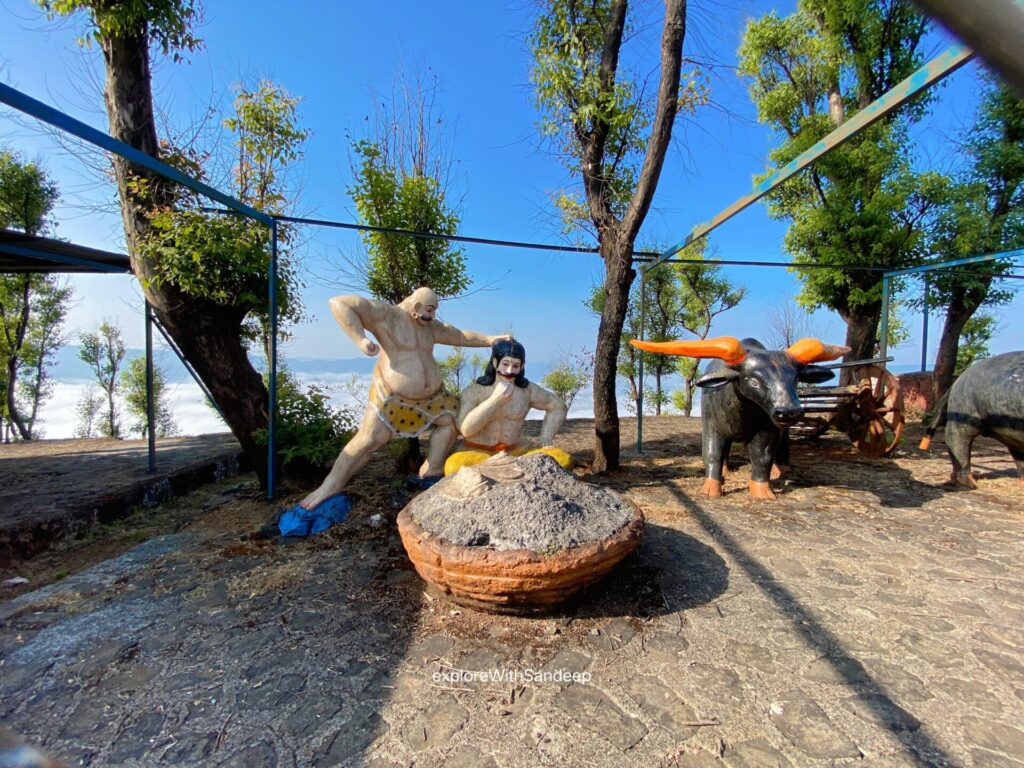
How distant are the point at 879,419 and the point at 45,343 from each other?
17.9 meters

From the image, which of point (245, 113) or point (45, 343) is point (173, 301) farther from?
point (45, 343)

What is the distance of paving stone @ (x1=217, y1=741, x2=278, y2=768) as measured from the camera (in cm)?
151

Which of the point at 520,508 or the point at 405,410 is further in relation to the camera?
the point at 405,410

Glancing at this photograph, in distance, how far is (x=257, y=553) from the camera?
10.1 ft

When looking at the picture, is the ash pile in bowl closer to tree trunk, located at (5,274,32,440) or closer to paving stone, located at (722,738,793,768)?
→ paving stone, located at (722,738,793,768)

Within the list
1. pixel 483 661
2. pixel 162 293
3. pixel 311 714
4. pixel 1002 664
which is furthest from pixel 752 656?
pixel 162 293

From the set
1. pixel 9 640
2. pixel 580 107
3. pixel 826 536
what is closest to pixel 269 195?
pixel 580 107

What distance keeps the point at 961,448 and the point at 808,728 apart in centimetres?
417

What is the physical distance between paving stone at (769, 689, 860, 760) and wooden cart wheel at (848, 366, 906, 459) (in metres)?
4.47

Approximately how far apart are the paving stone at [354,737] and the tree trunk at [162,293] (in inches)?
139

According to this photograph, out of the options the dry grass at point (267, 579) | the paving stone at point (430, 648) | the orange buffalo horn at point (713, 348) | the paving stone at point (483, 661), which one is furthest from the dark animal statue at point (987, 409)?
the dry grass at point (267, 579)

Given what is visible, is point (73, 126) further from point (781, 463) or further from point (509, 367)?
point (781, 463)

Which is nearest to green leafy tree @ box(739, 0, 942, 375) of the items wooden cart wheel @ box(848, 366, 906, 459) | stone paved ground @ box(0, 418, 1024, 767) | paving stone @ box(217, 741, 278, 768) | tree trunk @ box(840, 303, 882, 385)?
tree trunk @ box(840, 303, 882, 385)

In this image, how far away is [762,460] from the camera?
13.4ft
